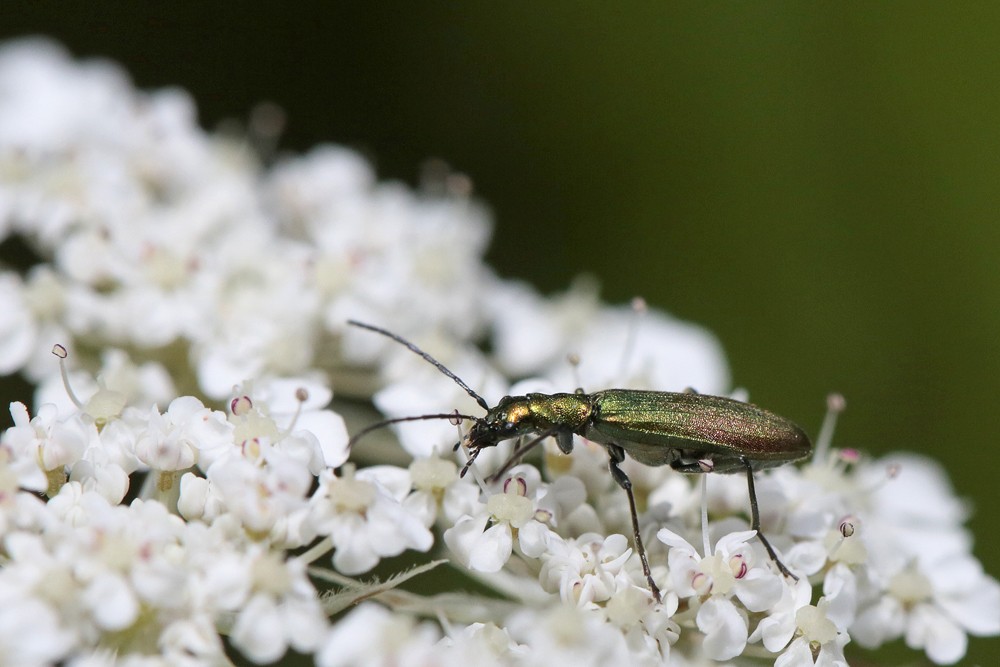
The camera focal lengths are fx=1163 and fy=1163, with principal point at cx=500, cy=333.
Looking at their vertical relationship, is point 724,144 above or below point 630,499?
above

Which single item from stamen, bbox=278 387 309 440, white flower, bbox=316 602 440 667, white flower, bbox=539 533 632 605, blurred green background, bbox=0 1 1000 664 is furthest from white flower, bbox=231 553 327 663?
blurred green background, bbox=0 1 1000 664

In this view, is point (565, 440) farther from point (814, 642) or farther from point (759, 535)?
point (814, 642)

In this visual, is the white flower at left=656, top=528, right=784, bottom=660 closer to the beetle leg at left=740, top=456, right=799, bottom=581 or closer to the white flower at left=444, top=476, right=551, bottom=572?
the beetle leg at left=740, top=456, right=799, bottom=581

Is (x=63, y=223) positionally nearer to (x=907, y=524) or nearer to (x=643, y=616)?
(x=643, y=616)

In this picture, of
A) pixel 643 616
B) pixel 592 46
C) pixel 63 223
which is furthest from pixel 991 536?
pixel 63 223

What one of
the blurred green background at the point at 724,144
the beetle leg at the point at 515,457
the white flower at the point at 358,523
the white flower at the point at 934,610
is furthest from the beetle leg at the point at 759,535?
the blurred green background at the point at 724,144

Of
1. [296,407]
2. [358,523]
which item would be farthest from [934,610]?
[296,407]
